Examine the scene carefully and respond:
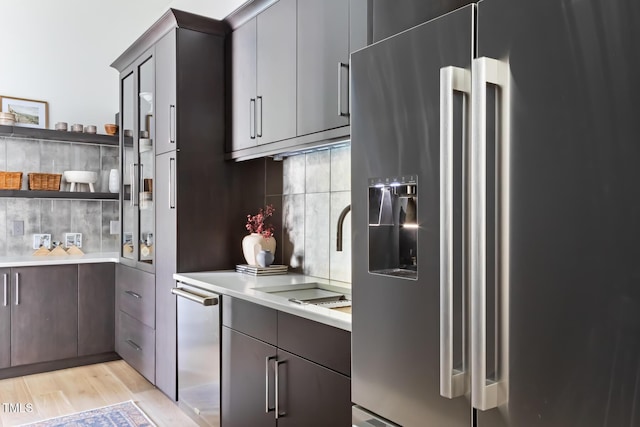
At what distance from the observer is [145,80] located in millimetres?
3385

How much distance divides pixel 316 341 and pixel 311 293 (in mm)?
772

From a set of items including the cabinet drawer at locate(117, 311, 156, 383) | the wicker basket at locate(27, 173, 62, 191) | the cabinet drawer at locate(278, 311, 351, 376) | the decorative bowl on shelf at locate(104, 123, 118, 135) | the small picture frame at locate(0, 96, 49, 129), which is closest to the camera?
the cabinet drawer at locate(278, 311, 351, 376)

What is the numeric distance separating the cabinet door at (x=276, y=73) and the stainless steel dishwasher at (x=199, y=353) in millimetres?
891

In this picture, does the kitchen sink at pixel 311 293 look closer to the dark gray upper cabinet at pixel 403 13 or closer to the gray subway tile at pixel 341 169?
the gray subway tile at pixel 341 169

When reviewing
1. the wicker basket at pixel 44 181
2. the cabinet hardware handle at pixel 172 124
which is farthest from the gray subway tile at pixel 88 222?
the cabinet hardware handle at pixel 172 124

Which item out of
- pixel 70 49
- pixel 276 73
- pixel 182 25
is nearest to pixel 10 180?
pixel 70 49

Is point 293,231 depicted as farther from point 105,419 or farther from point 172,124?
point 105,419

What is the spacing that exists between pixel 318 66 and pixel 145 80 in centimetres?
157

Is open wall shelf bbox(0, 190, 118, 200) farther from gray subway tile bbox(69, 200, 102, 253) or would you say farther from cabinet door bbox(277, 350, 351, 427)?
cabinet door bbox(277, 350, 351, 427)

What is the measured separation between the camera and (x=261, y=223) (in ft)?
10.0

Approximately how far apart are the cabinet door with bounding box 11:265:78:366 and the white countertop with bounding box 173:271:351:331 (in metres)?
1.35

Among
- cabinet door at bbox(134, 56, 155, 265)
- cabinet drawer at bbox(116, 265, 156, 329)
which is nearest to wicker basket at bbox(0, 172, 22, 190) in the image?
cabinet drawer at bbox(116, 265, 156, 329)

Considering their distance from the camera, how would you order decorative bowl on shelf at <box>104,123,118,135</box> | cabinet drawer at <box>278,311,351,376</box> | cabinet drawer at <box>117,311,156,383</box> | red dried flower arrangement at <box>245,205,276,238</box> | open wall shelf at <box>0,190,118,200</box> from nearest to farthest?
cabinet drawer at <box>278,311,351,376</box> → red dried flower arrangement at <box>245,205,276,238</box> → cabinet drawer at <box>117,311,156,383</box> → open wall shelf at <box>0,190,118,200</box> → decorative bowl on shelf at <box>104,123,118,135</box>

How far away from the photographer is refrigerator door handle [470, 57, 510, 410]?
1.08 metres
